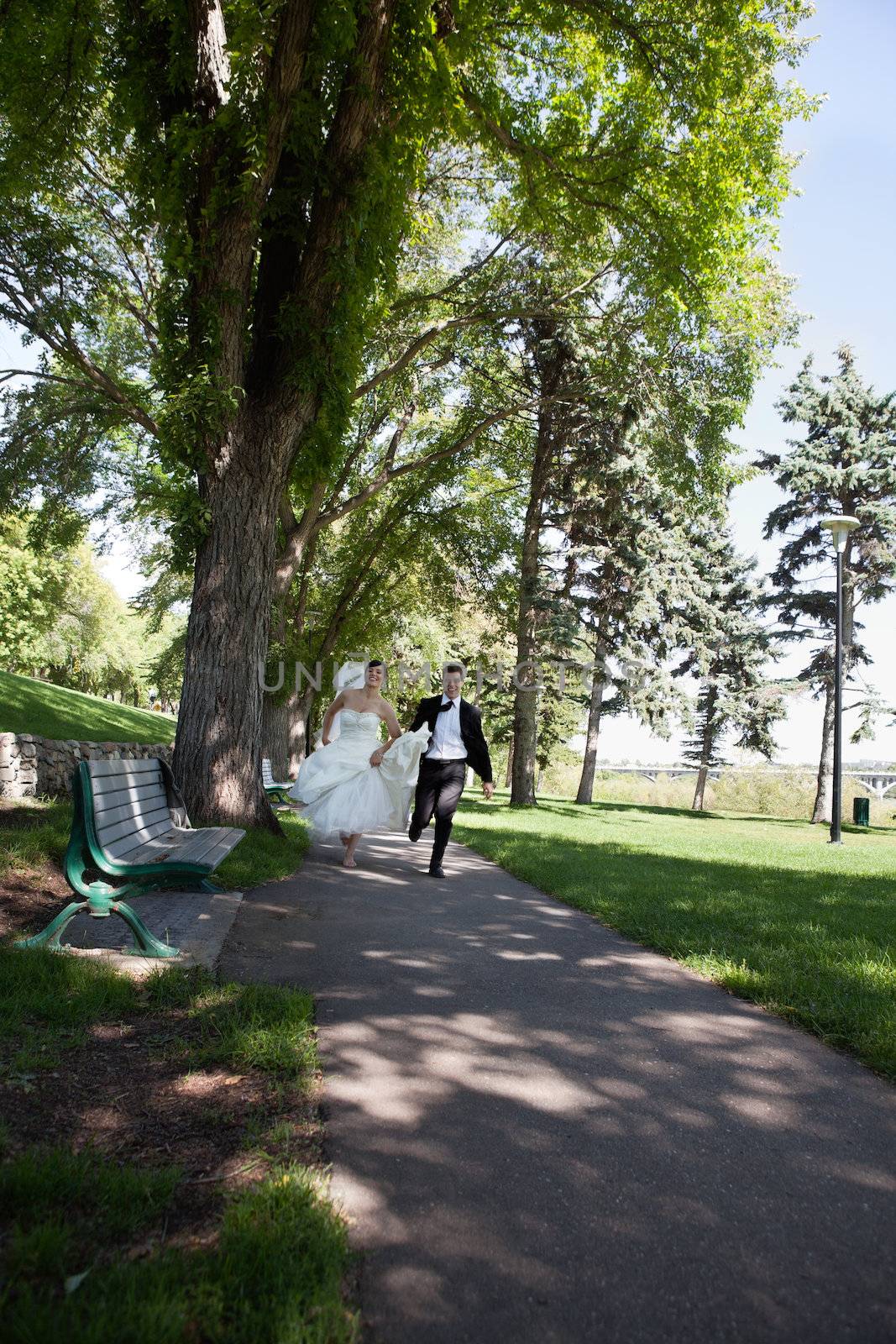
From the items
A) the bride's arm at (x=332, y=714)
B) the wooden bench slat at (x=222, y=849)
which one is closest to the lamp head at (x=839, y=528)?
the bride's arm at (x=332, y=714)

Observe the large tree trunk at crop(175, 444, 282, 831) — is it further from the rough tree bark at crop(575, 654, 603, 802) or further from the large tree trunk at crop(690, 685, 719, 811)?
the large tree trunk at crop(690, 685, 719, 811)

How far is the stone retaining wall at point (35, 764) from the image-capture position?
10859 millimetres

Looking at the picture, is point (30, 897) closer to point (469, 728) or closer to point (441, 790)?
point (441, 790)

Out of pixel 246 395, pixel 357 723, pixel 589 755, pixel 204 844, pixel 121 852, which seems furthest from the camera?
pixel 589 755

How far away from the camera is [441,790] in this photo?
33.3ft

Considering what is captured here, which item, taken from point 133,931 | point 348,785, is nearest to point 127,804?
point 133,931

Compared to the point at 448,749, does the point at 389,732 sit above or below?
above

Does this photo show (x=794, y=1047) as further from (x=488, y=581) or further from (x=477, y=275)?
(x=488, y=581)

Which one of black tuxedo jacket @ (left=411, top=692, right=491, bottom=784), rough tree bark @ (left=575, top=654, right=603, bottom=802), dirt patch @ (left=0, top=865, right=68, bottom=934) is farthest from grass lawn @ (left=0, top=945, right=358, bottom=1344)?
rough tree bark @ (left=575, top=654, right=603, bottom=802)

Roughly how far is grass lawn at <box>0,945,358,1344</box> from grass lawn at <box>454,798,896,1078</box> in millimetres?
2731

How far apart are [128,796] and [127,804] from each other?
4.4 inches

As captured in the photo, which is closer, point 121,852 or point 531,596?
point 121,852

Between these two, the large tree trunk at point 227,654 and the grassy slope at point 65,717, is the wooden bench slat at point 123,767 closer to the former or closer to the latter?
the large tree trunk at point 227,654

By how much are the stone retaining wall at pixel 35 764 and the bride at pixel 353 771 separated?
1938 millimetres
